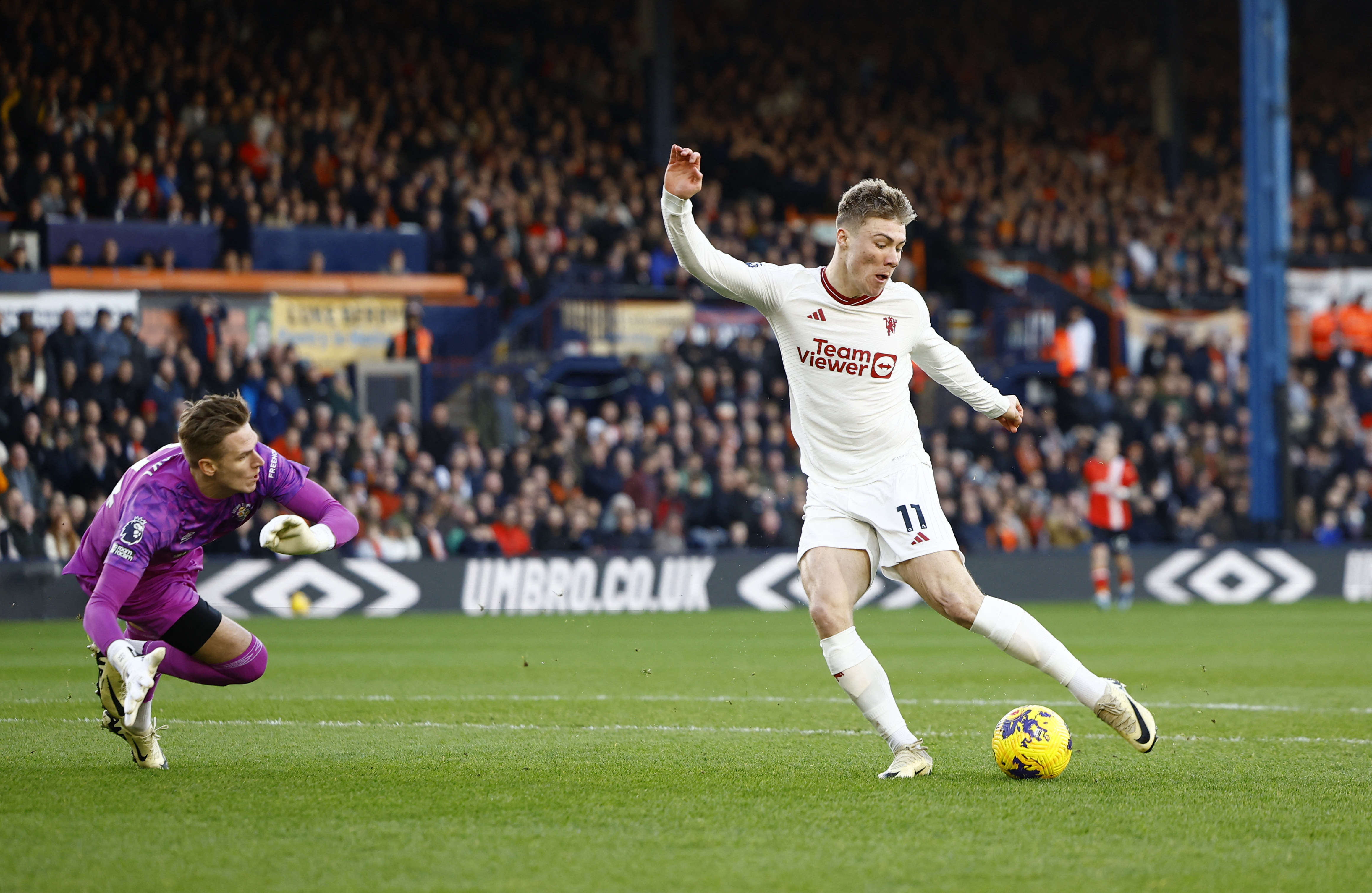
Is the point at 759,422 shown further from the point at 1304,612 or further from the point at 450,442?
the point at 1304,612

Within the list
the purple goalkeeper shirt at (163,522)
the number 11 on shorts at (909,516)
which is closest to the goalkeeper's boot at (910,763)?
the number 11 on shorts at (909,516)

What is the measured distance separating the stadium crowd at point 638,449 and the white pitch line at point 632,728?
8997 millimetres

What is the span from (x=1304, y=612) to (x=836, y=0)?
18173 mm

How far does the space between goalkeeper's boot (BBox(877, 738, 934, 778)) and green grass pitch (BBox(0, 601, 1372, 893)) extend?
0.24 feet

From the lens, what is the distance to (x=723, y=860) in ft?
15.8

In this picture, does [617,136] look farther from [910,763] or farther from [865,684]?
[910,763]

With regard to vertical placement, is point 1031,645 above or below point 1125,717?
above

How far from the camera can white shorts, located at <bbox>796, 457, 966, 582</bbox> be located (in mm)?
6480

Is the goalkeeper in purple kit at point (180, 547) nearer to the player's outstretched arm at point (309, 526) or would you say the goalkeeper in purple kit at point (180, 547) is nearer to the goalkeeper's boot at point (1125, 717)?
the player's outstretched arm at point (309, 526)

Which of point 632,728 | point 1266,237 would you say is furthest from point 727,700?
point 1266,237

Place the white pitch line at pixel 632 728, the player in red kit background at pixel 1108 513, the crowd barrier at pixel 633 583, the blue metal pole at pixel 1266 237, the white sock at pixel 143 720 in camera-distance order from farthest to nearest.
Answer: the blue metal pole at pixel 1266 237 < the player in red kit background at pixel 1108 513 < the crowd barrier at pixel 633 583 < the white pitch line at pixel 632 728 < the white sock at pixel 143 720

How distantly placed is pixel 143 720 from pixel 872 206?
3543 mm

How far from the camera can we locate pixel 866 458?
6.62 metres

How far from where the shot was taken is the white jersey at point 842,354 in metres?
6.55
